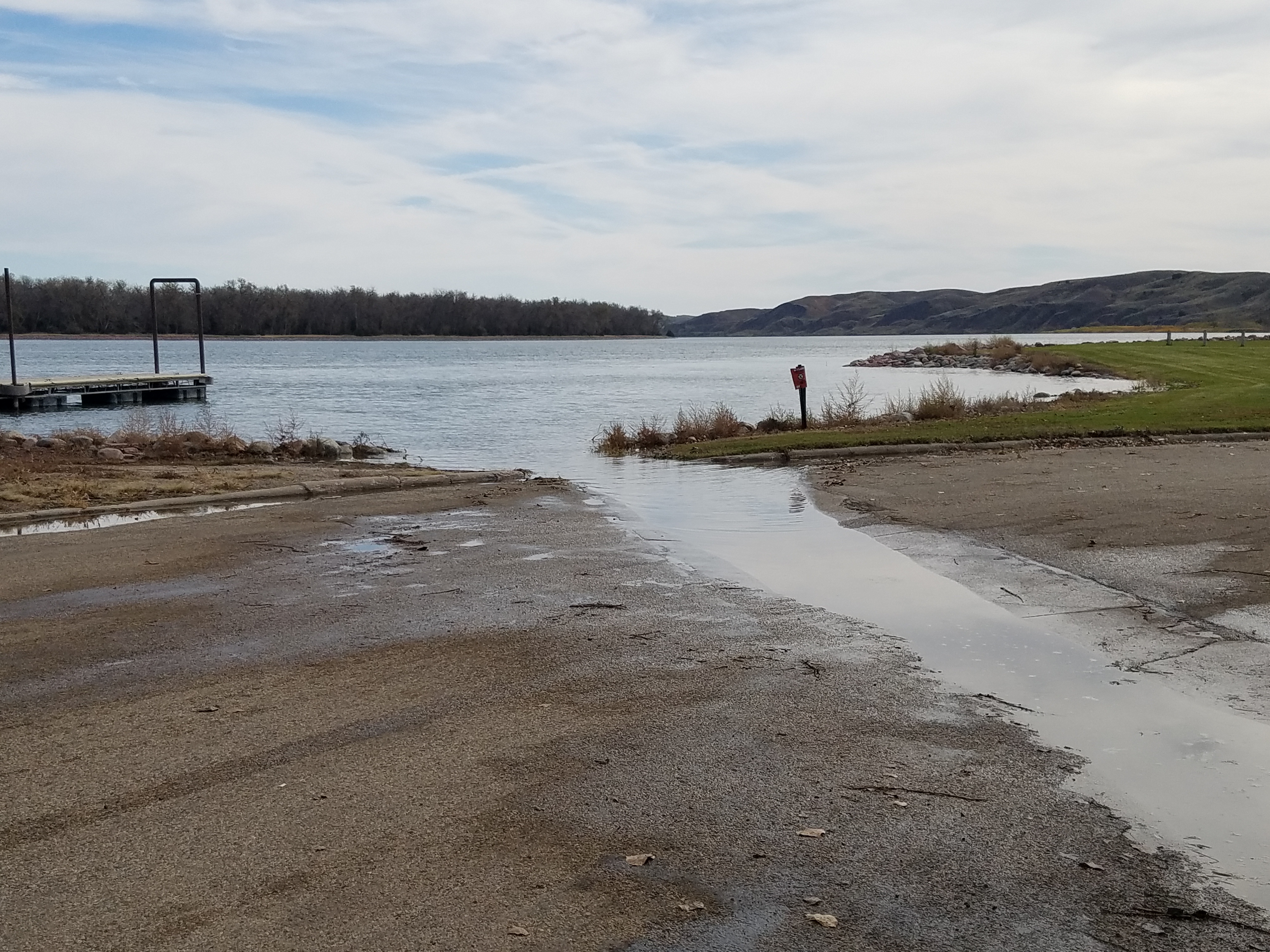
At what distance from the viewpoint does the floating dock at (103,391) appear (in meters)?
47.3

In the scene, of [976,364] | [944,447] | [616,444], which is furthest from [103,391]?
[976,364]

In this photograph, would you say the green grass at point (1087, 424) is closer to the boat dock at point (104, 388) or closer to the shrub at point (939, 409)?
the shrub at point (939, 409)

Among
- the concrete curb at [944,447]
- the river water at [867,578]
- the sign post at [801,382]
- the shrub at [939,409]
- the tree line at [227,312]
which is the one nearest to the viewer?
the river water at [867,578]

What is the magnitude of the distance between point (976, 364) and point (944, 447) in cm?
6079

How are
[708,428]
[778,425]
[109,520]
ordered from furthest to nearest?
[778,425] < [708,428] < [109,520]

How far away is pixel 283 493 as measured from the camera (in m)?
16.0

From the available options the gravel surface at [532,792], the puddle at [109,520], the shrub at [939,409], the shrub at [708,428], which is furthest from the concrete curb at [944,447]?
the gravel surface at [532,792]

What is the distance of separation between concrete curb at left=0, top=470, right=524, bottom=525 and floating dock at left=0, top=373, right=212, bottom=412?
3507 centimetres

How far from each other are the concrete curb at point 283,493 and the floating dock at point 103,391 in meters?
35.1

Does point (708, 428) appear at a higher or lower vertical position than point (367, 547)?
A: lower

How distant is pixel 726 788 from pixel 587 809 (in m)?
0.61

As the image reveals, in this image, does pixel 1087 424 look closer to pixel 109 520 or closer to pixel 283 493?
pixel 283 493

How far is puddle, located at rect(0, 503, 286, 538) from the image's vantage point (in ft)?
42.3

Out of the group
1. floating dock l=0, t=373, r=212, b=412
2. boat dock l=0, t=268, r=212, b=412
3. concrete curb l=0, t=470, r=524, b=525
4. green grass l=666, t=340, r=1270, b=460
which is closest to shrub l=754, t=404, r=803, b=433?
green grass l=666, t=340, r=1270, b=460
